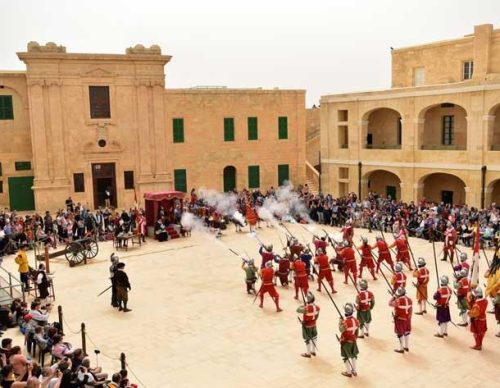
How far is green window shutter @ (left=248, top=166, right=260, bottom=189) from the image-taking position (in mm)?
34812

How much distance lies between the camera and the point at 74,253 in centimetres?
2083

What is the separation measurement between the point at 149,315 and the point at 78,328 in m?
1.96

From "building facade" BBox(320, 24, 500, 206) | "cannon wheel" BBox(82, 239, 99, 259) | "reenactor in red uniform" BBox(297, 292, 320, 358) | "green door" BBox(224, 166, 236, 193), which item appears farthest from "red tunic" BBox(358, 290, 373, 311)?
"green door" BBox(224, 166, 236, 193)

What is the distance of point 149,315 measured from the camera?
15336 millimetres

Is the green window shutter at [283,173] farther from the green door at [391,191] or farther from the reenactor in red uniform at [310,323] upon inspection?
the reenactor in red uniform at [310,323]

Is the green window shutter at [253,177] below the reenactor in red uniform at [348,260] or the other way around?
the other way around

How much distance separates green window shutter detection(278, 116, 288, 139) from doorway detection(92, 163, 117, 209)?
36.7 ft

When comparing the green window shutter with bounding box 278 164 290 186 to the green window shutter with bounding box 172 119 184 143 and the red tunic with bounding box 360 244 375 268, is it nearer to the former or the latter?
the green window shutter with bounding box 172 119 184 143

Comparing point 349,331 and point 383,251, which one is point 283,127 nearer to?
point 383,251

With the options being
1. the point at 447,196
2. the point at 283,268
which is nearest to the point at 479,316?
the point at 283,268

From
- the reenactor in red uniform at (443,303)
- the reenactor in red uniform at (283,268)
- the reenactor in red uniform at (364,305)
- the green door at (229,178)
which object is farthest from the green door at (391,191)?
the reenactor in red uniform at (364,305)

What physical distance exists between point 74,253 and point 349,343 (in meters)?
13.1

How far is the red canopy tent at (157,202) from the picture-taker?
986 inches

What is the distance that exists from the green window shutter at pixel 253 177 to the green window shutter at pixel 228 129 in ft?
7.74
